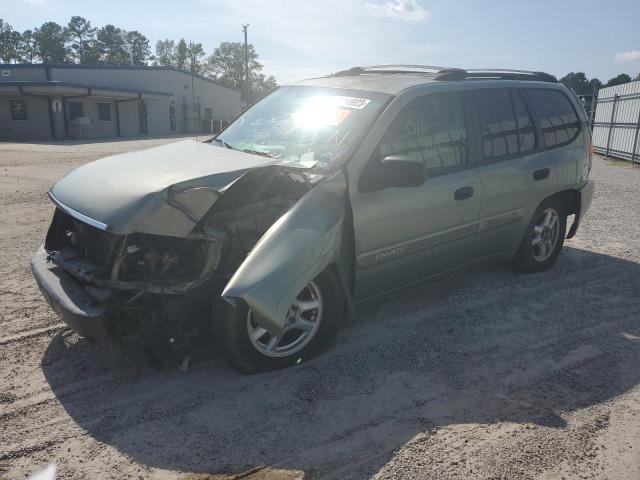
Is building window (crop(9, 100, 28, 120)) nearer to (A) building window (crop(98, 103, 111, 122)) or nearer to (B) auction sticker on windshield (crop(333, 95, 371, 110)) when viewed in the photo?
(A) building window (crop(98, 103, 111, 122))

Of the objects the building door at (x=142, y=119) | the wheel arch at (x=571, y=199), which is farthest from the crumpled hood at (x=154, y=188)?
the building door at (x=142, y=119)

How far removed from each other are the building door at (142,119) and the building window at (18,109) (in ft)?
27.9

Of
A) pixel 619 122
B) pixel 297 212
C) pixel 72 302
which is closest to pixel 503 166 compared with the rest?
pixel 297 212

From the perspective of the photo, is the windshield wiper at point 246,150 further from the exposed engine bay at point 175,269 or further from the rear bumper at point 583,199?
the rear bumper at point 583,199

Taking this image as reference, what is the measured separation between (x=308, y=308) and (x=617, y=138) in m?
18.7

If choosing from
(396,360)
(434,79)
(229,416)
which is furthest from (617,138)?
(229,416)

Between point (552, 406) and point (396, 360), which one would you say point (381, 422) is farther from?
point (552, 406)

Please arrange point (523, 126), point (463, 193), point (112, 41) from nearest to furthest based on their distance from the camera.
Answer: point (463, 193) → point (523, 126) → point (112, 41)

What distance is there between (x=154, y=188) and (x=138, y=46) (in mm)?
136784

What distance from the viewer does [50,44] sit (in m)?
103

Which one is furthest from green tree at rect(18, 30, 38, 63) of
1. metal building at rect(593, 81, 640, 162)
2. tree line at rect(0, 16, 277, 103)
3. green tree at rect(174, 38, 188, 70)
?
metal building at rect(593, 81, 640, 162)

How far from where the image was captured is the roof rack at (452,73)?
181 inches

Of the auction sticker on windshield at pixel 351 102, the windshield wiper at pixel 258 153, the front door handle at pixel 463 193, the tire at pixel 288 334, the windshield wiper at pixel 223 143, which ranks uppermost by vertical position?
the auction sticker on windshield at pixel 351 102

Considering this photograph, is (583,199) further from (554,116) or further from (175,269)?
(175,269)
